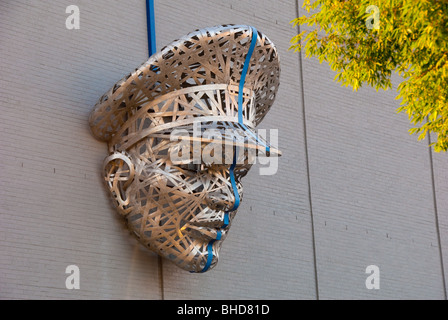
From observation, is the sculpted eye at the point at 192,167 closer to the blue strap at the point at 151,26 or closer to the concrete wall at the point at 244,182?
the concrete wall at the point at 244,182

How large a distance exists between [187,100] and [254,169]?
220 cm

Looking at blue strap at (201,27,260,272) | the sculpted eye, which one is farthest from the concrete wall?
the sculpted eye

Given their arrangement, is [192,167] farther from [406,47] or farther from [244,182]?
[406,47]

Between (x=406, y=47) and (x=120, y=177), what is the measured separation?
3562 mm

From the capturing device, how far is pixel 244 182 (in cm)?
1281

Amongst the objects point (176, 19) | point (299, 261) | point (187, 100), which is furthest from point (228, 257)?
point (176, 19)

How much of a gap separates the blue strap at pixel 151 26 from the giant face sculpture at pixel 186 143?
49.7 inches

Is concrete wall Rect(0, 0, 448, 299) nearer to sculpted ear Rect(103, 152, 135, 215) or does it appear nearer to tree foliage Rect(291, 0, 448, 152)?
sculpted ear Rect(103, 152, 135, 215)

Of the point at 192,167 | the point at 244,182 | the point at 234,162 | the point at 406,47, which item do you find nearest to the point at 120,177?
the point at 192,167

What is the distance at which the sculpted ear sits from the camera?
11.1m

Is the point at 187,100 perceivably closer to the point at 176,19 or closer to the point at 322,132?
the point at 176,19

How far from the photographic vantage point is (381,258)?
14.3 metres

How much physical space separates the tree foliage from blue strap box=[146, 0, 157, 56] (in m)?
2.05

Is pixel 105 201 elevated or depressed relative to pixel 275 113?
depressed
